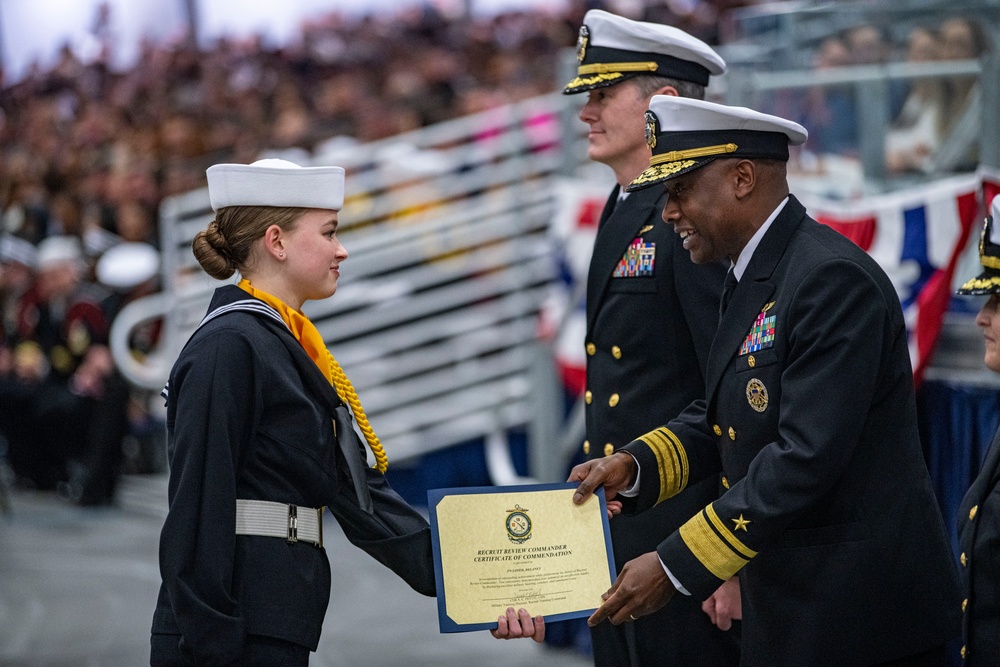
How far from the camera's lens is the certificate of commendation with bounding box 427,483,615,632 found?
285cm

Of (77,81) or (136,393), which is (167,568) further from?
(77,81)

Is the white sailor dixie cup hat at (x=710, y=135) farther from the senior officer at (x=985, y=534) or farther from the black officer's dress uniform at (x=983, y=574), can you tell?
the black officer's dress uniform at (x=983, y=574)

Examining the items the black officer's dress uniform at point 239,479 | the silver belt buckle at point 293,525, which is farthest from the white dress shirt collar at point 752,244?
the silver belt buckle at point 293,525

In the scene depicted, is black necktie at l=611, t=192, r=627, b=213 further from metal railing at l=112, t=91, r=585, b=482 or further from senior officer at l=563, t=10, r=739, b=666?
metal railing at l=112, t=91, r=585, b=482

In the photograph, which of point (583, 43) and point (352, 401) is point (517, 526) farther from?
point (583, 43)

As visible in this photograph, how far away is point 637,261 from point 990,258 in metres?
0.86

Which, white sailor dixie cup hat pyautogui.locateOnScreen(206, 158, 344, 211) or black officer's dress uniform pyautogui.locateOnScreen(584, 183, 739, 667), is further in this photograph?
black officer's dress uniform pyautogui.locateOnScreen(584, 183, 739, 667)

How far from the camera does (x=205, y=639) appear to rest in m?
2.53

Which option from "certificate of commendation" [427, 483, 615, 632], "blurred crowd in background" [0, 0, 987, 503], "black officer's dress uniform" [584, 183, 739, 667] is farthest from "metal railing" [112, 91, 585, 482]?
"certificate of commendation" [427, 483, 615, 632]

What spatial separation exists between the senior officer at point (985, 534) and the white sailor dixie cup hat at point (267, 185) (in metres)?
1.28

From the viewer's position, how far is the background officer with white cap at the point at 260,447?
8.41ft

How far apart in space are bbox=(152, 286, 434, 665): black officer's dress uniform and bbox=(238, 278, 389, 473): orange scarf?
4 centimetres

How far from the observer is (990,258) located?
2646 millimetres

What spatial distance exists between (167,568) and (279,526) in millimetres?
225
